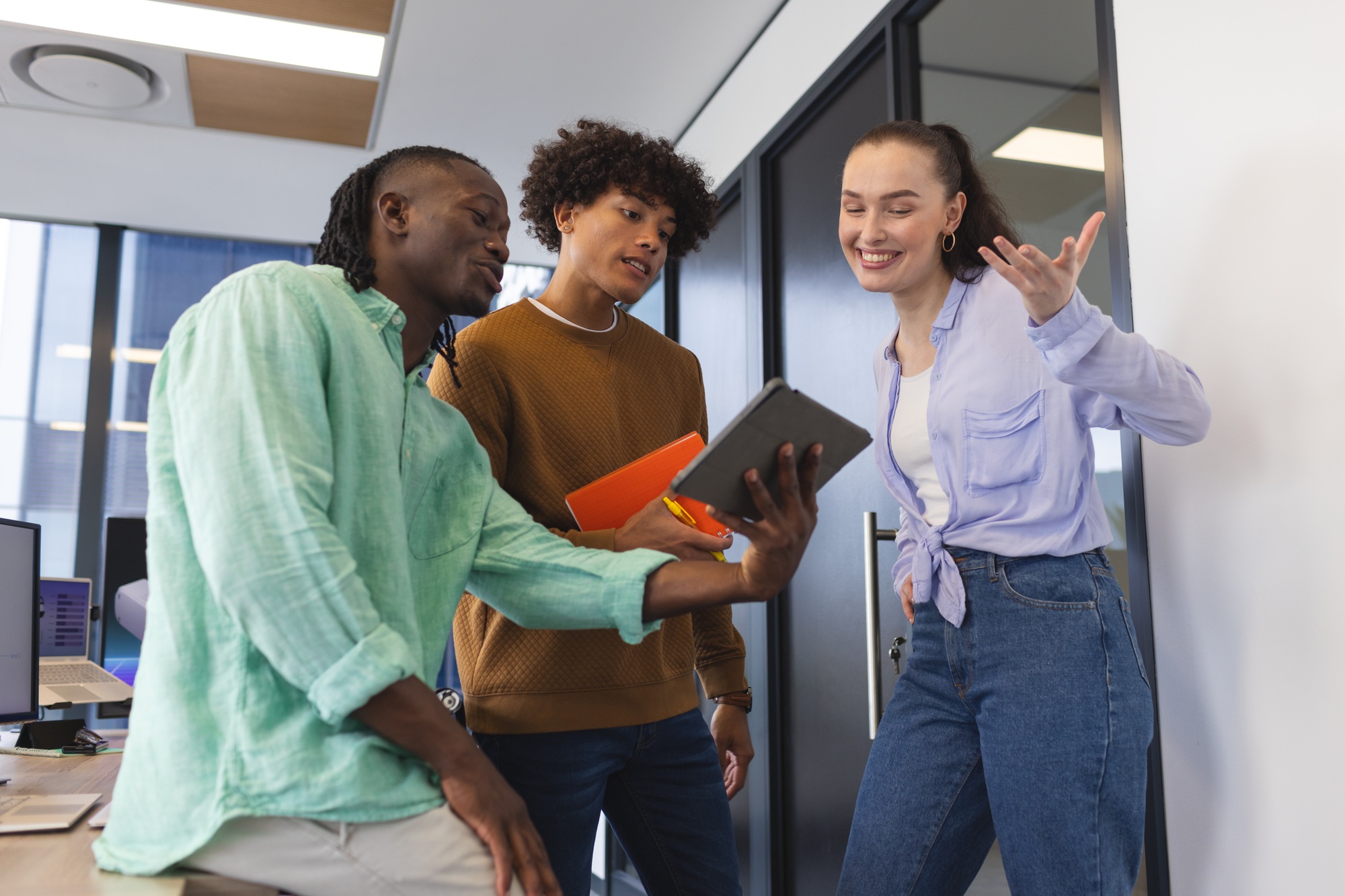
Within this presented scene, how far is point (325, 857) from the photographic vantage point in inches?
33.9

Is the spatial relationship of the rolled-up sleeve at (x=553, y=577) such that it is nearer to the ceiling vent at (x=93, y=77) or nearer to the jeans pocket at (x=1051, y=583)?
the jeans pocket at (x=1051, y=583)

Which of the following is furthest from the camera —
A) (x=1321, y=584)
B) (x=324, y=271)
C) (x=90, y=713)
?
(x=90, y=713)

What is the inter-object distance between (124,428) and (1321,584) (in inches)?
207

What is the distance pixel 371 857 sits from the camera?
869mm

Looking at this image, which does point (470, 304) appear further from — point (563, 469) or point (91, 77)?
point (91, 77)

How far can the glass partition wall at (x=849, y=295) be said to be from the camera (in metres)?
1.73

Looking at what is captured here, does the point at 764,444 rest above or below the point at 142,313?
below

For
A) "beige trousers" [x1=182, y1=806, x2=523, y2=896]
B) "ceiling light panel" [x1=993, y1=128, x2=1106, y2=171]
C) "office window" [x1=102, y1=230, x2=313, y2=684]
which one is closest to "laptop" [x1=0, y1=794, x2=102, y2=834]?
"beige trousers" [x1=182, y1=806, x2=523, y2=896]

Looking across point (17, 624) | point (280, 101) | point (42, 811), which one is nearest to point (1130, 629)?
point (42, 811)

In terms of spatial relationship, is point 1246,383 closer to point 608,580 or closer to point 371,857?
point 608,580

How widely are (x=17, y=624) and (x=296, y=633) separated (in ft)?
4.91

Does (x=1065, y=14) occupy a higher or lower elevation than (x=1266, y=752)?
higher

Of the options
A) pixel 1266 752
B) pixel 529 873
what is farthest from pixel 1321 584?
pixel 529 873

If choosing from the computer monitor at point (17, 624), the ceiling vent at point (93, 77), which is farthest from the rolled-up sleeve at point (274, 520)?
the ceiling vent at point (93, 77)
